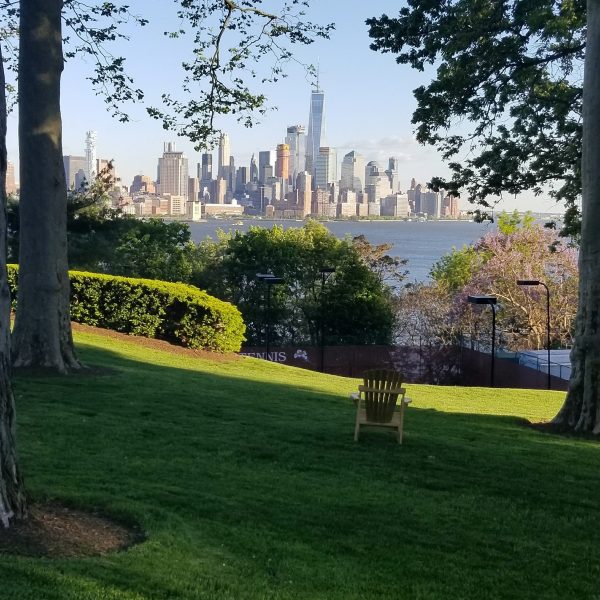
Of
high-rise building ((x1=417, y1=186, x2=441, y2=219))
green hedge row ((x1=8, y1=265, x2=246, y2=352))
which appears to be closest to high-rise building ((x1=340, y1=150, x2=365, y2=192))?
high-rise building ((x1=417, y1=186, x2=441, y2=219))

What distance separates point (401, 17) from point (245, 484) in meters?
10.8

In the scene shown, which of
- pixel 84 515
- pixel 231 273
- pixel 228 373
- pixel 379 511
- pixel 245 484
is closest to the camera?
pixel 84 515

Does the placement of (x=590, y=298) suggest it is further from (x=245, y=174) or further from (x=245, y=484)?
(x=245, y=174)

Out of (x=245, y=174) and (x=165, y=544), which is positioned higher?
(x=245, y=174)

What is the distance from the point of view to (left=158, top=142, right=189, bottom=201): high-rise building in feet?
296

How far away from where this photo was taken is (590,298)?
33.4 ft

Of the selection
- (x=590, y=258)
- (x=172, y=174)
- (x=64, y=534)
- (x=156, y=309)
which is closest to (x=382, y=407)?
(x=590, y=258)

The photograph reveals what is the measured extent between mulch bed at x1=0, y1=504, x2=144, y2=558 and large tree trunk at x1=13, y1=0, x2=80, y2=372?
6.68 m

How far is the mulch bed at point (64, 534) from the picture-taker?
4.28m

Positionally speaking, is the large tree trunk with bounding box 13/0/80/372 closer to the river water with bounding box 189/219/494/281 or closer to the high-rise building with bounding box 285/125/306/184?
the river water with bounding box 189/219/494/281

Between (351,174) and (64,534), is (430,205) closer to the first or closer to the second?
(351,174)

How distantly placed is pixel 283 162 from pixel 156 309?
70156 mm

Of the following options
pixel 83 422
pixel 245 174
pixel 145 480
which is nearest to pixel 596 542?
pixel 145 480

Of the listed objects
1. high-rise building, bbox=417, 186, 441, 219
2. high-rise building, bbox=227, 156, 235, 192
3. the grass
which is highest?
high-rise building, bbox=227, 156, 235, 192
